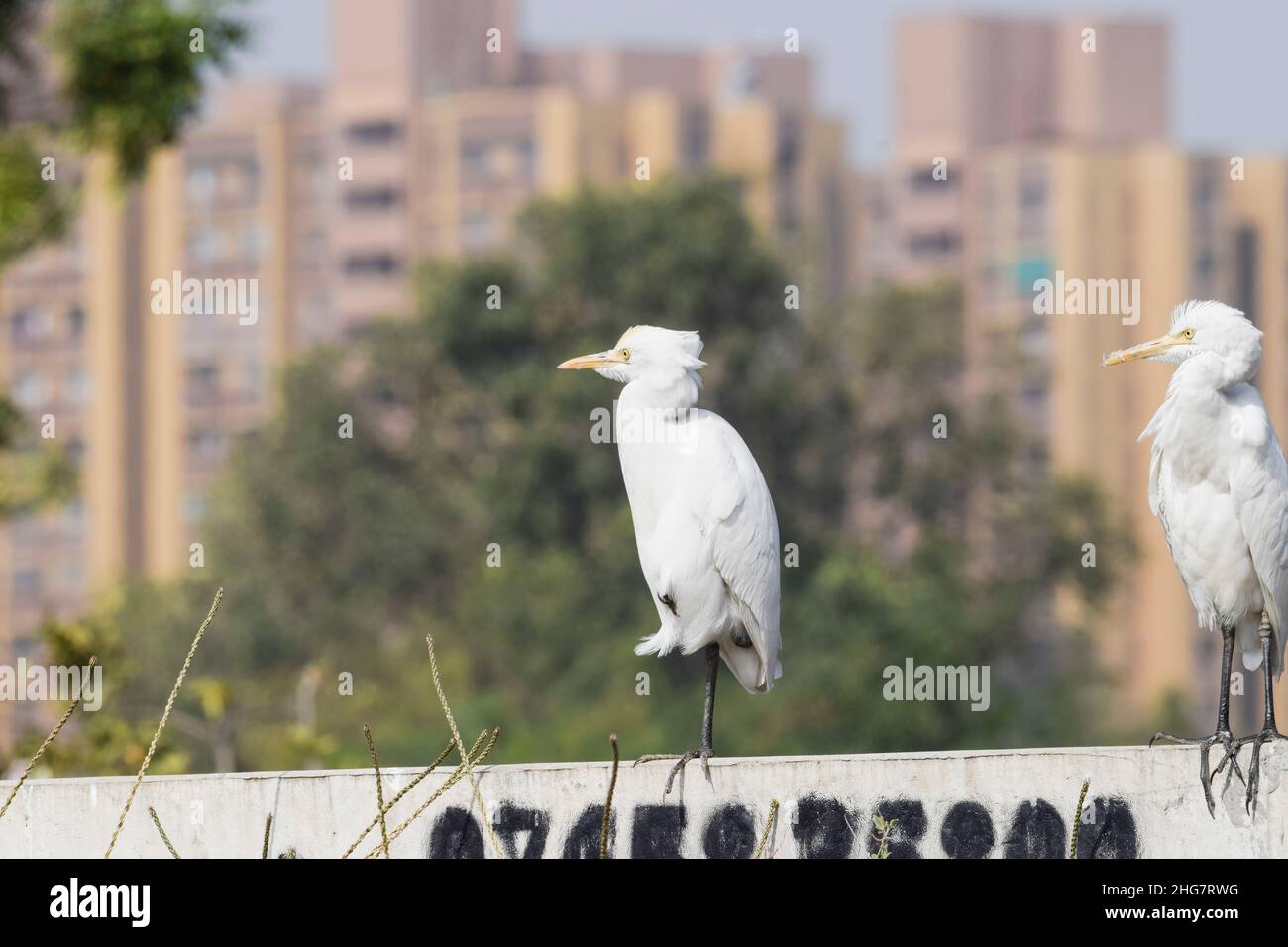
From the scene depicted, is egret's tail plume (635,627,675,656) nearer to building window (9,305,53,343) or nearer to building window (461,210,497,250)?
building window (461,210,497,250)

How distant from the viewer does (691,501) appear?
323 inches

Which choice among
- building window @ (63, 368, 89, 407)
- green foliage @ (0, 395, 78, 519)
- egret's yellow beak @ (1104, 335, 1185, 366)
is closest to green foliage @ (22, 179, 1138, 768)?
→ green foliage @ (0, 395, 78, 519)

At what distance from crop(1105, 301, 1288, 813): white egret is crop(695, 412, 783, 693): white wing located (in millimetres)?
1200

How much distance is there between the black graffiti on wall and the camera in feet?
23.9

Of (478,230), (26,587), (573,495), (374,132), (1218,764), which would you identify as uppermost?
(374,132)

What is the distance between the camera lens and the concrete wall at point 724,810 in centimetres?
727

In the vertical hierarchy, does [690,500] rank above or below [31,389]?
below

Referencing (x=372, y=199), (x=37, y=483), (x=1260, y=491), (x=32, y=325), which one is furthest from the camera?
(x=32, y=325)

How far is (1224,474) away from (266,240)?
64.0 metres

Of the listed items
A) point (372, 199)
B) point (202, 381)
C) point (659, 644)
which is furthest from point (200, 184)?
point (659, 644)

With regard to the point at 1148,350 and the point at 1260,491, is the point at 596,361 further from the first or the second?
the point at 1260,491

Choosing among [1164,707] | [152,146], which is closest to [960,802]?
[152,146]

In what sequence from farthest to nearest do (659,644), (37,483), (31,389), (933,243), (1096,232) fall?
(933,243), (31,389), (1096,232), (37,483), (659,644)

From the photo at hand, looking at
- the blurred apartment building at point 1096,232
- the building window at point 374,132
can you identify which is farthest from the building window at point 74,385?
the blurred apartment building at point 1096,232
